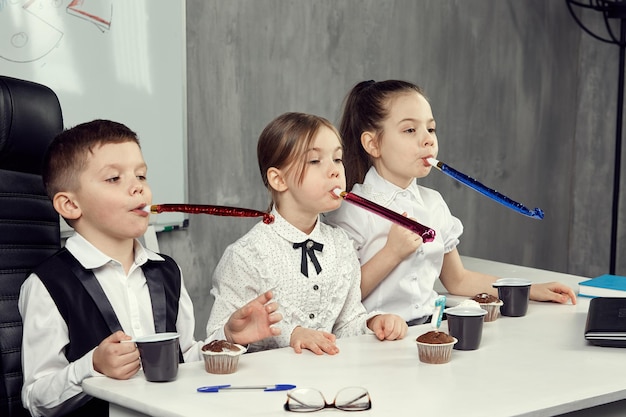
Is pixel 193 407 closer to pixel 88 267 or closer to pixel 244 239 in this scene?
pixel 88 267

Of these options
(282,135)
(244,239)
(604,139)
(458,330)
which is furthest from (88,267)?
(604,139)

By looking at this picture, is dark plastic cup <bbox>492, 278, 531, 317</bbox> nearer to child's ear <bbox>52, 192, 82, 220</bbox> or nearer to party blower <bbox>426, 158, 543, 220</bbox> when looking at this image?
party blower <bbox>426, 158, 543, 220</bbox>

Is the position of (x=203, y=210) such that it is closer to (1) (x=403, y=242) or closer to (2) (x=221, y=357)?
(2) (x=221, y=357)

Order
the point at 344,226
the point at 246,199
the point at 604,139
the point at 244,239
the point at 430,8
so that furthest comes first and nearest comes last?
the point at 604,139
the point at 430,8
the point at 246,199
the point at 344,226
the point at 244,239

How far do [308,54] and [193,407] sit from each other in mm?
2283

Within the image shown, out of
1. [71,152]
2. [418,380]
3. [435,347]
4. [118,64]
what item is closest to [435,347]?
[435,347]

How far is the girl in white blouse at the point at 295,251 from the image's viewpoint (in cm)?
208

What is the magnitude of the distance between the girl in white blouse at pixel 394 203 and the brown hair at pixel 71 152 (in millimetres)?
739

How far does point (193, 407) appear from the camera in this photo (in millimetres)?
1430

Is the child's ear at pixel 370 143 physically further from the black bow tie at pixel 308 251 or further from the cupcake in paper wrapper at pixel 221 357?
the cupcake in paper wrapper at pixel 221 357

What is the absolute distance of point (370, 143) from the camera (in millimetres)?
2453

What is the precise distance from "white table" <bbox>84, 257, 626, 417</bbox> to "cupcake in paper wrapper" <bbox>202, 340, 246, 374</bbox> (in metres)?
0.02

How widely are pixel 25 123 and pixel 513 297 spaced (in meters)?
1.18

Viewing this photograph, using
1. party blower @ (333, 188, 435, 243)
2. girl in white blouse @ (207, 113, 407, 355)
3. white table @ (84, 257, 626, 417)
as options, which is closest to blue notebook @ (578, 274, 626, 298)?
white table @ (84, 257, 626, 417)
